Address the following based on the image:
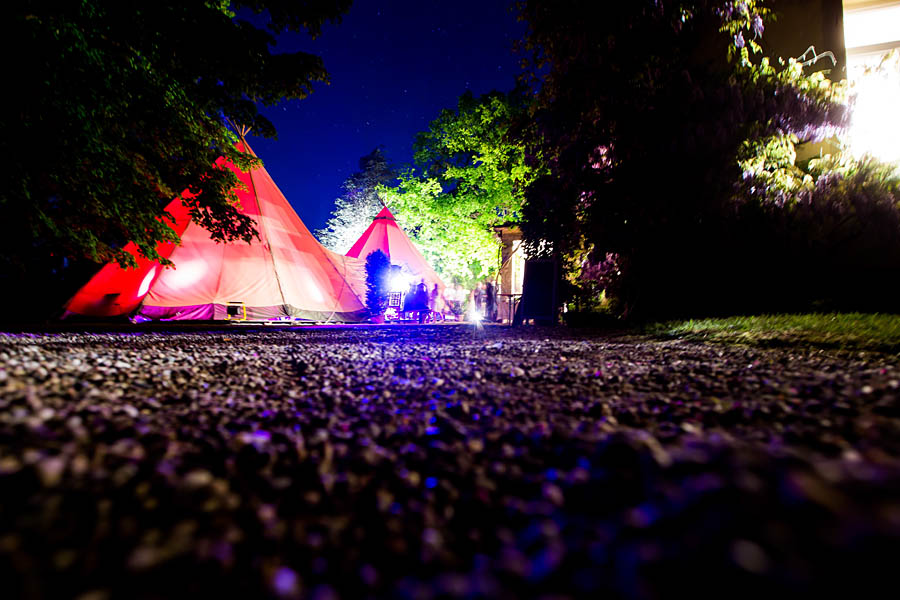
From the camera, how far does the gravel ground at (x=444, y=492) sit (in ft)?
2.30

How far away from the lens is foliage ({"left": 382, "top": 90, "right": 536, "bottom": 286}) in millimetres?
20203

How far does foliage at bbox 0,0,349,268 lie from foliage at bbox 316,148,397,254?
1161 inches

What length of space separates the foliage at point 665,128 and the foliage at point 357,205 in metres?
29.6

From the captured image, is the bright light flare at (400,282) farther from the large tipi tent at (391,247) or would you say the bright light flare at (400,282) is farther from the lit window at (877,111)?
the lit window at (877,111)

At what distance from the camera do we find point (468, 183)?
20984 mm

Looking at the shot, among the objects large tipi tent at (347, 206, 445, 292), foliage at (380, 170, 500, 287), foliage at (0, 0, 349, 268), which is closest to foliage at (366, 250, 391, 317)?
large tipi tent at (347, 206, 445, 292)

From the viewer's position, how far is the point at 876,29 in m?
10.0

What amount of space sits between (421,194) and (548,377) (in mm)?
20363

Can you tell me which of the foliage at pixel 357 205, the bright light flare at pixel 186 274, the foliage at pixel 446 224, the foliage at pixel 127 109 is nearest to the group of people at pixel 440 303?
the foliage at pixel 446 224

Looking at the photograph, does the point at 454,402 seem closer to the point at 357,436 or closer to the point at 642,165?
the point at 357,436

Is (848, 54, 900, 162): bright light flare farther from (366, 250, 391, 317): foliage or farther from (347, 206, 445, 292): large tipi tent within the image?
(347, 206, 445, 292): large tipi tent

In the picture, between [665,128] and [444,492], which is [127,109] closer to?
[444,492]

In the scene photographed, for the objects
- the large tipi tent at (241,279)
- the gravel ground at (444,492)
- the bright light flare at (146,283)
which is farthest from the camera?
the bright light flare at (146,283)

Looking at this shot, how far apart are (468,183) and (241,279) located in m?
13.4
